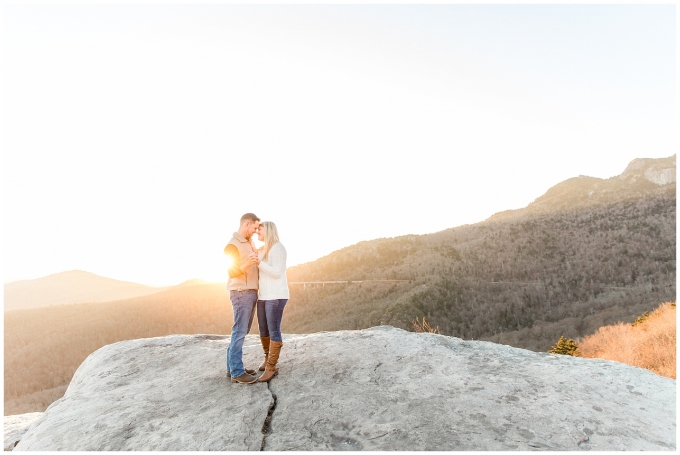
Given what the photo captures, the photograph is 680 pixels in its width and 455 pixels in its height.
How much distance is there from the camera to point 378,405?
182 inches

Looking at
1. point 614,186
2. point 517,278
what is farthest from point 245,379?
point 614,186

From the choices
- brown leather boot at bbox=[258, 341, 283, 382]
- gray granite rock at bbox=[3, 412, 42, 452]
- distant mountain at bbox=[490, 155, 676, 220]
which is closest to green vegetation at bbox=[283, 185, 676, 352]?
distant mountain at bbox=[490, 155, 676, 220]

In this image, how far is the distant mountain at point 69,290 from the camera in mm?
88062

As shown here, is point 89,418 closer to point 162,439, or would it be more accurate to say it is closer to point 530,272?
point 162,439

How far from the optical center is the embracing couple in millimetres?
5555

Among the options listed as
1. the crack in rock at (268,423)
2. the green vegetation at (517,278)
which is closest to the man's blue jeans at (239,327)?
the crack in rock at (268,423)

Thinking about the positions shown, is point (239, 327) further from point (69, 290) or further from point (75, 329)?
point (69, 290)

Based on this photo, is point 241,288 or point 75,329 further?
point 75,329

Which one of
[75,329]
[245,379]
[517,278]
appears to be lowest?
[517,278]

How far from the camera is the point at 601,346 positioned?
14.5m

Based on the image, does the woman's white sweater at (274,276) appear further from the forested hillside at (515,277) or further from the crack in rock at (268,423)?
the forested hillside at (515,277)

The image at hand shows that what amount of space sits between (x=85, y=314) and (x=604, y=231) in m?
56.9

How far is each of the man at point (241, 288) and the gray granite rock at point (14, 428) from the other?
11.6 feet

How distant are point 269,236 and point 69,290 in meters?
113
